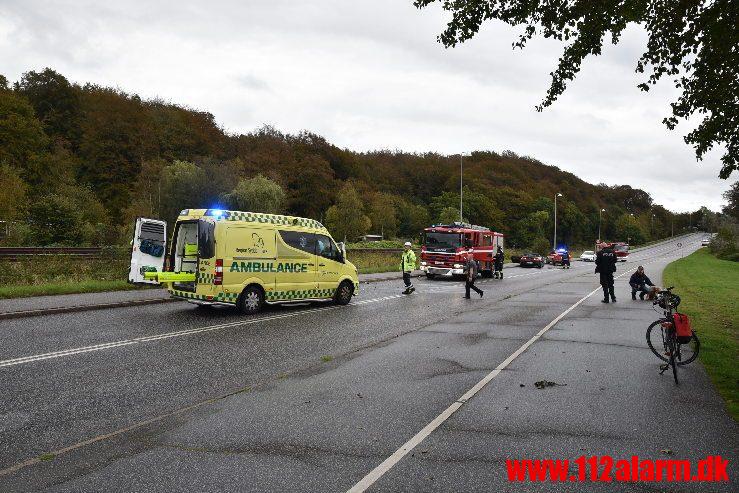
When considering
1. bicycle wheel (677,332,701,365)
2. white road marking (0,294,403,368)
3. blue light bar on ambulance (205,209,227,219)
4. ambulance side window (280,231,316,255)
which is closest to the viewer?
white road marking (0,294,403,368)

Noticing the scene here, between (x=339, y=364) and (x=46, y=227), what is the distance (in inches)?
915

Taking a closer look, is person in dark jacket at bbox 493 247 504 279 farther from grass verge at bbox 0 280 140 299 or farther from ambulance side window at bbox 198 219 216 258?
ambulance side window at bbox 198 219 216 258

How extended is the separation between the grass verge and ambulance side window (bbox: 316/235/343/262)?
6752 millimetres

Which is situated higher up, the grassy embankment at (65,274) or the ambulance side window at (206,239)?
the ambulance side window at (206,239)

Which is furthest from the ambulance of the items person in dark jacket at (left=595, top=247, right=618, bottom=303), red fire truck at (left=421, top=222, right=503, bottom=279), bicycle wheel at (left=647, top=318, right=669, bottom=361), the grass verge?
red fire truck at (left=421, top=222, right=503, bottom=279)

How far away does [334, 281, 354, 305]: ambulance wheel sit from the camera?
15.3 meters

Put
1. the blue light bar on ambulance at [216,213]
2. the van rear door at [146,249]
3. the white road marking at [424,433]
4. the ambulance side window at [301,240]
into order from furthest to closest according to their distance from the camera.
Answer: the van rear door at [146,249], the ambulance side window at [301,240], the blue light bar on ambulance at [216,213], the white road marking at [424,433]

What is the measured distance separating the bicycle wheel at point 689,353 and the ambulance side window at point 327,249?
8823 mm

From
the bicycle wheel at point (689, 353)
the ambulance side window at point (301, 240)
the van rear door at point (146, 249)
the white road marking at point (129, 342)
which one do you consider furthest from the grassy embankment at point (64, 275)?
the bicycle wheel at point (689, 353)

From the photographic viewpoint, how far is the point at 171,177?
1869 inches

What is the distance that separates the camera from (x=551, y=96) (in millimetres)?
8977

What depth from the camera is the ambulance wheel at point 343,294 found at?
1527 cm

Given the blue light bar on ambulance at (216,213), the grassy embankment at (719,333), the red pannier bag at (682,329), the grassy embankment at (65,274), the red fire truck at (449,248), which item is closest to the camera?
the grassy embankment at (719,333)

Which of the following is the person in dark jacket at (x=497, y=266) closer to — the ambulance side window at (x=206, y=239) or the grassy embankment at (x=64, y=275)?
the grassy embankment at (x=64, y=275)
